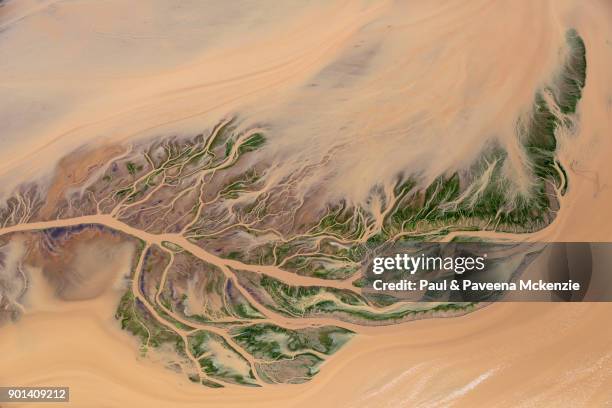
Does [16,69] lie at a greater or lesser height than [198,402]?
greater

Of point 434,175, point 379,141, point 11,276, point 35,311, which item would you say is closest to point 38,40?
point 11,276

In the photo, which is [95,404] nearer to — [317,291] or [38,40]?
[317,291]

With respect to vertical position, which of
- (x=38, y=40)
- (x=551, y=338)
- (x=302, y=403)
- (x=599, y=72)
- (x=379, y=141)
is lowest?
(x=302, y=403)

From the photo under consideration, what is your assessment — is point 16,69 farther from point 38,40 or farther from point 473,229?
point 473,229

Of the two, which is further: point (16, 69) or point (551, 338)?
point (16, 69)
